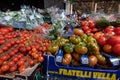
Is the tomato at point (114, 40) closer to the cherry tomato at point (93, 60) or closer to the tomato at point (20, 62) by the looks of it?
the cherry tomato at point (93, 60)

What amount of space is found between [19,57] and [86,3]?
24.9 ft

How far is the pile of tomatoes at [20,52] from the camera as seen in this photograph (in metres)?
1.90

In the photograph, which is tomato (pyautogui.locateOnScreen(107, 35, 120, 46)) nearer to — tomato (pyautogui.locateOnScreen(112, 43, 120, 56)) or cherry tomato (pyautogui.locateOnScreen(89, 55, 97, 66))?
tomato (pyautogui.locateOnScreen(112, 43, 120, 56))

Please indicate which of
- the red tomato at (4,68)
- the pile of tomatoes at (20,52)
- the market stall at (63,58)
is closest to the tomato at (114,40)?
the market stall at (63,58)

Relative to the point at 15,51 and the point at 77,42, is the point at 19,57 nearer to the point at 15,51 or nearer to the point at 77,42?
the point at 15,51

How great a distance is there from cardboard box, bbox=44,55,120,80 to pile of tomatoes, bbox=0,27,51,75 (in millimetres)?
231

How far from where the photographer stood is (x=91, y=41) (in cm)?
190

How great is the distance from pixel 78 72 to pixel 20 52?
748 millimetres

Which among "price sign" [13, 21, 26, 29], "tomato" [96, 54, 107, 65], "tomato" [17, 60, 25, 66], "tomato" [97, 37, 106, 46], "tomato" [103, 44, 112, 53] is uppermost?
"price sign" [13, 21, 26, 29]

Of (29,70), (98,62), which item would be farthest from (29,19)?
(98,62)

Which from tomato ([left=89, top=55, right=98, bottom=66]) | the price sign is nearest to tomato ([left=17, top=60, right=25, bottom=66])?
tomato ([left=89, top=55, right=98, bottom=66])

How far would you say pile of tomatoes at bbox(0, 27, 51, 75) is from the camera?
6.24 feet

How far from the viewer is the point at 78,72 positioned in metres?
1.72

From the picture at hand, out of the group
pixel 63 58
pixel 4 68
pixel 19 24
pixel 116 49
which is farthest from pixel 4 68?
pixel 19 24
